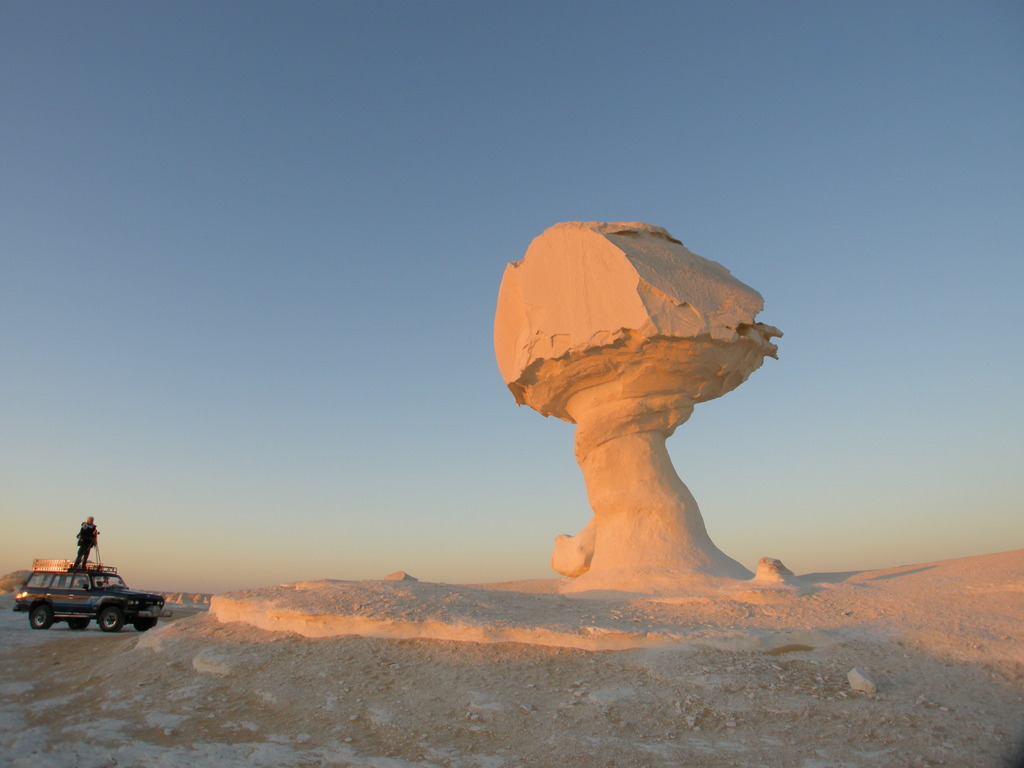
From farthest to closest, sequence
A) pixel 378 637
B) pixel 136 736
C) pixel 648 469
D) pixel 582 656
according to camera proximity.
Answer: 1. pixel 648 469
2. pixel 378 637
3. pixel 582 656
4. pixel 136 736

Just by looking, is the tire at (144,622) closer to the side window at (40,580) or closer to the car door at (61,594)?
the car door at (61,594)

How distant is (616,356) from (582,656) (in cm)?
588

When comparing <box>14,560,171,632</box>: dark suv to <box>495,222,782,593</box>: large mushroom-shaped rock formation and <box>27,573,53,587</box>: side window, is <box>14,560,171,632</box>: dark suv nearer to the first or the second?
<box>27,573,53,587</box>: side window

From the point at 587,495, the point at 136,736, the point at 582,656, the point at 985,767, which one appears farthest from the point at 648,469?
the point at 136,736

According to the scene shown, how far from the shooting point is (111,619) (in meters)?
13.5

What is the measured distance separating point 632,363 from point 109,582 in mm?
12053

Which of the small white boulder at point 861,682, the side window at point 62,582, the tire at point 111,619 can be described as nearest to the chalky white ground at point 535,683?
the small white boulder at point 861,682

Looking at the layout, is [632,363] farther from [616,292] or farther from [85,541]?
[85,541]

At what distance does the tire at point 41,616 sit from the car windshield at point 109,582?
901 mm

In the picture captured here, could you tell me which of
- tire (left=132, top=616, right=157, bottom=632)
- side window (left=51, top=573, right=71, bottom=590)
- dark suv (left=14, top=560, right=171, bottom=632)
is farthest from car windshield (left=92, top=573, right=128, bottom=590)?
tire (left=132, top=616, right=157, bottom=632)

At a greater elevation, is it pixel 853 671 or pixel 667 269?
pixel 667 269

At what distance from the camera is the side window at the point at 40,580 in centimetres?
1377

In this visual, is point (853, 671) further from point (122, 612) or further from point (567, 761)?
point (122, 612)

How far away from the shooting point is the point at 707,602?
8.72 m
